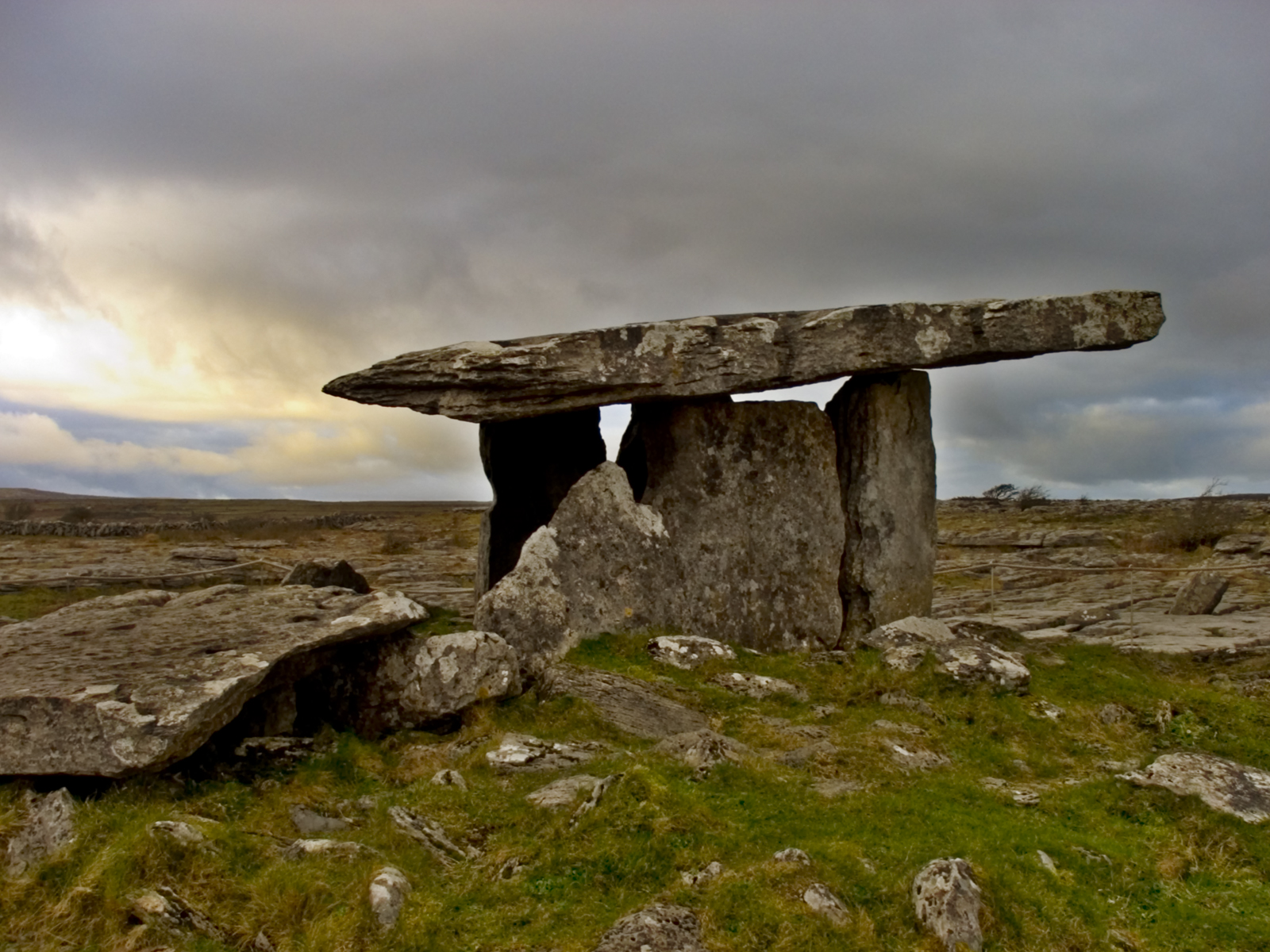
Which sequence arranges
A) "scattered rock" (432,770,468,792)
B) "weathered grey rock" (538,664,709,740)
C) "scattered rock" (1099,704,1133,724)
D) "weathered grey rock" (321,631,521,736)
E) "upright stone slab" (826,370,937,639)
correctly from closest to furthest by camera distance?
"scattered rock" (432,770,468,792), "weathered grey rock" (538,664,709,740), "weathered grey rock" (321,631,521,736), "scattered rock" (1099,704,1133,724), "upright stone slab" (826,370,937,639)

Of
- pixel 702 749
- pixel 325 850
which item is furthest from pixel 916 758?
pixel 325 850

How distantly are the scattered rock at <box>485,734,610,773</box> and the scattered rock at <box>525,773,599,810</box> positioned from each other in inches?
19.1

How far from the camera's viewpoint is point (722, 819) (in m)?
7.90

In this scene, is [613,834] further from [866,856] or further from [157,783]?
[157,783]

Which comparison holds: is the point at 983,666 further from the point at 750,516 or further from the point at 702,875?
the point at 702,875

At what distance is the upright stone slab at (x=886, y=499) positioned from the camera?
49.8ft

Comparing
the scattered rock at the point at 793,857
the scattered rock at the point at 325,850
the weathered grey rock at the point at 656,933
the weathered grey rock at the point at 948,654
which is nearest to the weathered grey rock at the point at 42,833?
the scattered rock at the point at 325,850

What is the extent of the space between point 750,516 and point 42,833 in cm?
934

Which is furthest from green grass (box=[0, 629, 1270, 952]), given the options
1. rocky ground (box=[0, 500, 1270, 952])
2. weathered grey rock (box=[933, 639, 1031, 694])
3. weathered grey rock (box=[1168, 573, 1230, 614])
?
weathered grey rock (box=[1168, 573, 1230, 614])

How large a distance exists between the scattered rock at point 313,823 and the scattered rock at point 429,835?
436 millimetres

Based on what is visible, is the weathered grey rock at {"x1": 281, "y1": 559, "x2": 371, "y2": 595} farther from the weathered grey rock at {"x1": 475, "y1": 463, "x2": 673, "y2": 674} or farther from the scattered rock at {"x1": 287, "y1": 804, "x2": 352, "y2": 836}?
the scattered rock at {"x1": 287, "y1": 804, "x2": 352, "y2": 836}

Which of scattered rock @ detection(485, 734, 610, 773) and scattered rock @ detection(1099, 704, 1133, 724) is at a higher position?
scattered rock @ detection(1099, 704, 1133, 724)

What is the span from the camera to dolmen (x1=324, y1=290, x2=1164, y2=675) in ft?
44.8

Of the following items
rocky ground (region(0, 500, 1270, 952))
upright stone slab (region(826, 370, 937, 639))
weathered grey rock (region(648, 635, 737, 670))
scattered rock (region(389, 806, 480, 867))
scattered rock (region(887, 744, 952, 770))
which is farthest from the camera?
upright stone slab (region(826, 370, 937, 639))
